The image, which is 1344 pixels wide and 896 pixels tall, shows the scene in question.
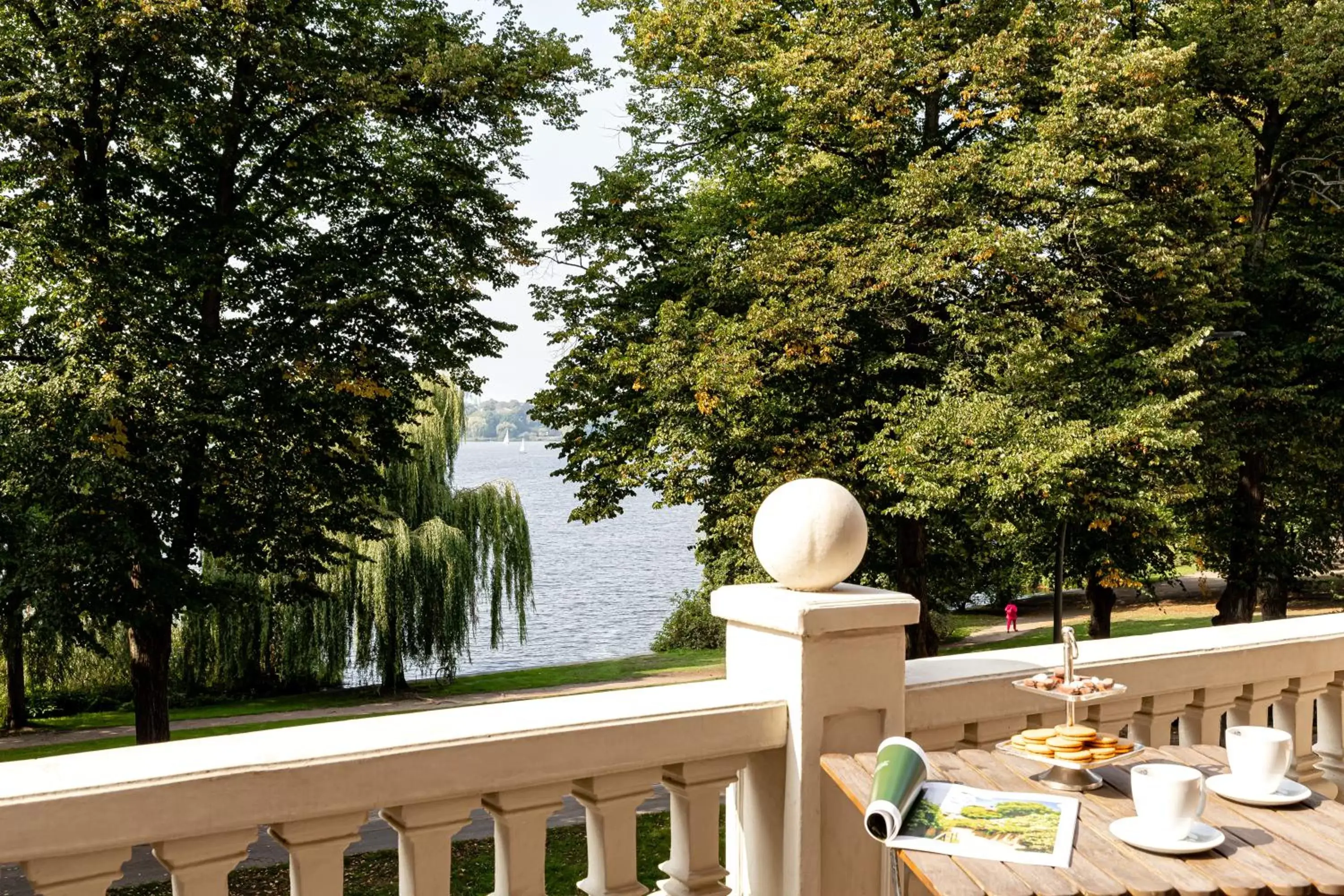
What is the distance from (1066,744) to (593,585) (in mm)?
36027

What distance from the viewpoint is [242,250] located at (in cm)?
1165

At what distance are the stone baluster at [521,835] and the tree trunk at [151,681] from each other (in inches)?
422

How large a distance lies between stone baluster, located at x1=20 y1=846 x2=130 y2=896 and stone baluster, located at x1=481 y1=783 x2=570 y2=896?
0.62 m

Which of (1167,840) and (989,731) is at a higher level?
(1167,840)

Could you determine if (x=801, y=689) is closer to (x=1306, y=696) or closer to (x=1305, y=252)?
(x=1306, y=696)

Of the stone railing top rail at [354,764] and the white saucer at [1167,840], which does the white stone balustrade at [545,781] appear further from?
the white saucer at [1167,840]

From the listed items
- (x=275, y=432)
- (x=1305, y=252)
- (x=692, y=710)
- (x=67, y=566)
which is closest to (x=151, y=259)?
(x=275, y=432)

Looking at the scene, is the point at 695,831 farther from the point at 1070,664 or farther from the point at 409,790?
the point at 1070,664

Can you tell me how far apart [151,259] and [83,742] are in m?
8.74

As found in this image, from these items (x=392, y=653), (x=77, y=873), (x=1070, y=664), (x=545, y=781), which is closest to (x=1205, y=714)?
(x=1070, y=664)

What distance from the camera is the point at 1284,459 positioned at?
15.3 m

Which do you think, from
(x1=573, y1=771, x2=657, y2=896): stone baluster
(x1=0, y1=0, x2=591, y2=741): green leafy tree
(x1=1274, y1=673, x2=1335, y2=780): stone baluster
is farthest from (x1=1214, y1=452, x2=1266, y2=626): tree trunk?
(x1=573, y1=771, x2=657, y2=896): stone baluster

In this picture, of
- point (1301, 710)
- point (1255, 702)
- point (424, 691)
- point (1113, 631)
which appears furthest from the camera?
point (1113, 631)

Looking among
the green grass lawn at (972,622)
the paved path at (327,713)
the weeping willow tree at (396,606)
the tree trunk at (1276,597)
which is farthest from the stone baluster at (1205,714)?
the green grass lawn at (972,622)
